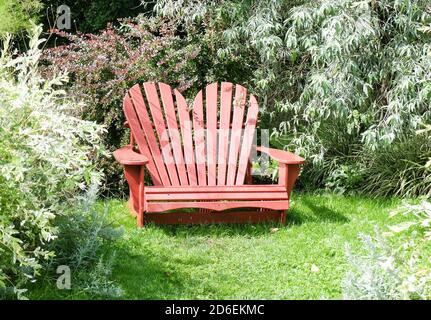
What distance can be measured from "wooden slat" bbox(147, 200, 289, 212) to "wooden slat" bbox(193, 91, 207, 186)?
0.52 meters

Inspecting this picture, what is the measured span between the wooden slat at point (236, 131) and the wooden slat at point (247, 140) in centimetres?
4

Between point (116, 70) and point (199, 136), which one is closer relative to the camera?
point (199, 136)

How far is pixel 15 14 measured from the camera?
6.69 meters

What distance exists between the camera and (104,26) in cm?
766

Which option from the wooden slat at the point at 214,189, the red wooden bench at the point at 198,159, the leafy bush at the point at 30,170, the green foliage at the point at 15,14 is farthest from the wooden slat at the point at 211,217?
the green foliage at the point at 15,14

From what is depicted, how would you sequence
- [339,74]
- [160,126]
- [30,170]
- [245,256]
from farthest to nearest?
[160,126] < [339,74] < [245,256] < [30,170]

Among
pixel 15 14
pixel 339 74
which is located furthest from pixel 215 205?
pixel 15 14

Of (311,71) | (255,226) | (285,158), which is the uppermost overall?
(311,71)

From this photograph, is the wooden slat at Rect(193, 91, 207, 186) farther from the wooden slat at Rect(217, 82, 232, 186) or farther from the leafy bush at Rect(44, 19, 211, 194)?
the leafy bush at Rect(44, 19, 211, 194)

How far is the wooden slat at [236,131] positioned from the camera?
5.11 m

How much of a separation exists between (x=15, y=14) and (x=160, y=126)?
2.46 metres

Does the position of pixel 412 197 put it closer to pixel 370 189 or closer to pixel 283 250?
pixel 370 189

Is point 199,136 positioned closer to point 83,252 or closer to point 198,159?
point 198,159
